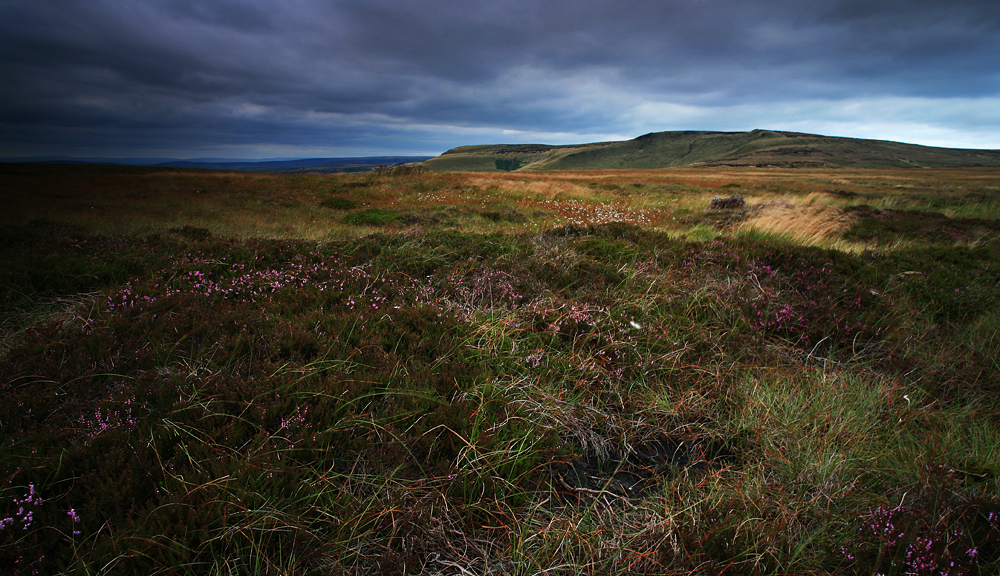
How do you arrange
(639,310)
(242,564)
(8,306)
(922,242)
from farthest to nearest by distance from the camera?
(922,242) < (639,310) < (8,306) < (242,564)

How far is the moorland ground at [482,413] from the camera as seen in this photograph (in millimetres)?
2031

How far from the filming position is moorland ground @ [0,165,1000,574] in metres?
2.03

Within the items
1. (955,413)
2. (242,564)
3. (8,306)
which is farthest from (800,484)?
(8,306)

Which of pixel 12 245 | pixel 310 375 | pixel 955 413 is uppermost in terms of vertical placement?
pixel 12 245

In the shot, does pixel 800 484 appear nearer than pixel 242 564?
No

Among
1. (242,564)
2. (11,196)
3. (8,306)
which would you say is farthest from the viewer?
(11,196)

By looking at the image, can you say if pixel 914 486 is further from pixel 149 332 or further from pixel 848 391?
pixel 149 332

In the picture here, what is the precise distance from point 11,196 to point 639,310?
79.9ft

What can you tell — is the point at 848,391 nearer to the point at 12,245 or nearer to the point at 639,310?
the point at 639,310

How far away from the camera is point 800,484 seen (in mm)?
2480

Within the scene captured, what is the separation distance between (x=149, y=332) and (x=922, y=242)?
1391 cm

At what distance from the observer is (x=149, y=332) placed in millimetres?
3531

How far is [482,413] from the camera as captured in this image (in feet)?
9.51

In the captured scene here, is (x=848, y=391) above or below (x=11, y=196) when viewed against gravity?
below
